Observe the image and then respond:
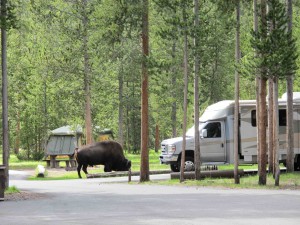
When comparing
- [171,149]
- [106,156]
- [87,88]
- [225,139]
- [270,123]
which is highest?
[87,88]

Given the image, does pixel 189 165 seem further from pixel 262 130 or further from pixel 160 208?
pixel 160 208

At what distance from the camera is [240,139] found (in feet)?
120

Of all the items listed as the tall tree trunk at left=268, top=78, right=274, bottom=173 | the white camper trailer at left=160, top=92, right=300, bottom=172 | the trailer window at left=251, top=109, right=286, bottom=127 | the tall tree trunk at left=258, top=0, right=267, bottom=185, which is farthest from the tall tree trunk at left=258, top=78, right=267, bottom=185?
the trailer window at left=251, top=109, right=286, bottom=127

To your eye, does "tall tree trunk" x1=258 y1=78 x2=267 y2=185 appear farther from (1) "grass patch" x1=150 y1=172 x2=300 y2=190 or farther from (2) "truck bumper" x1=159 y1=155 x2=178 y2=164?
(2) "truck bumper" x1=159 y1=155 x2=178 y2=164

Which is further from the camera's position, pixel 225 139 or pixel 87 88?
pixel 87 88

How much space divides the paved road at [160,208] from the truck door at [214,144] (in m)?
13.1

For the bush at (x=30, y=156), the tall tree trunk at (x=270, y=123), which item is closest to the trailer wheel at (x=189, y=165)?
the tall tree trunk at (x=270, y=123)

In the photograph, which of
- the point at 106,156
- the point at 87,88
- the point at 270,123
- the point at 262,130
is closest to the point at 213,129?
the point at 106,156

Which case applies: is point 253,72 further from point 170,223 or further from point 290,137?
point 170,223

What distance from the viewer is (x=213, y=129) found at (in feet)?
125

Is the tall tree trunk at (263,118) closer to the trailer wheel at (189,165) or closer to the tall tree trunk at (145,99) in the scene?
the tall tree trunk at (145,99)

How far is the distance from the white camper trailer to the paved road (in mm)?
12030

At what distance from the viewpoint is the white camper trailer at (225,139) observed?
36625 mm

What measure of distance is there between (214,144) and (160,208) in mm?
19948
